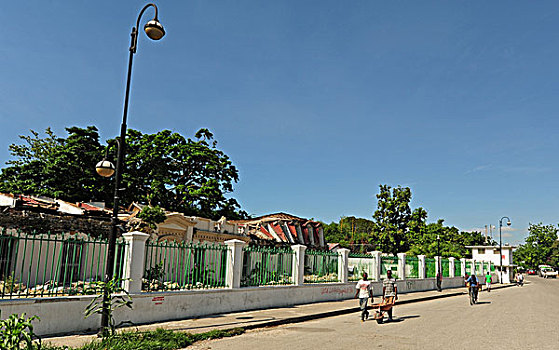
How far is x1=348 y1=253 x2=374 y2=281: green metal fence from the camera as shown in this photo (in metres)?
20.6

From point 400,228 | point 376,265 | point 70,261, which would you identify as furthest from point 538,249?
point 70,261

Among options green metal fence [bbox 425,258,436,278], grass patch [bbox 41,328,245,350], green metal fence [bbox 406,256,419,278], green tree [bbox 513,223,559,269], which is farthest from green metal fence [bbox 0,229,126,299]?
green tree [bbox 513,223,559,269]

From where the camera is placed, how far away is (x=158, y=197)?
37344mm

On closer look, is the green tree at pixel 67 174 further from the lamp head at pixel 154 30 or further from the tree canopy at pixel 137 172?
the lamp head at pixel 154 30

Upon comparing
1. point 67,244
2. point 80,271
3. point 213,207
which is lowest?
point 80,271

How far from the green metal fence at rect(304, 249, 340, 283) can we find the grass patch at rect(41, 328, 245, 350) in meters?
7.85

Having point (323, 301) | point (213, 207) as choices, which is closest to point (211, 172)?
point (213, 207)

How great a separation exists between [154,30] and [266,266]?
908 centimetres

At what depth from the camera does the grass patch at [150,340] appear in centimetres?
817

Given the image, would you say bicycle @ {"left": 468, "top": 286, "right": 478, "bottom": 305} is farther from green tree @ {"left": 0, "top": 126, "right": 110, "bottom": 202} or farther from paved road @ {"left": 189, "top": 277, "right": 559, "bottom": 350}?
green tree @ {"left": 0, "top": 126, "right": 110, "bottom": 202}

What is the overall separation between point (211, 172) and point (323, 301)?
24586mm

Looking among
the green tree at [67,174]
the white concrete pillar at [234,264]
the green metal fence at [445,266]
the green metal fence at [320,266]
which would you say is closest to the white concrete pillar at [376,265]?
the green metal fence at [320,266]

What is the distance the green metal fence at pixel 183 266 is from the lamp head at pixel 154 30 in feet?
17.6

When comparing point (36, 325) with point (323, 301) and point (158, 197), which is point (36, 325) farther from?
point (158, 197)
